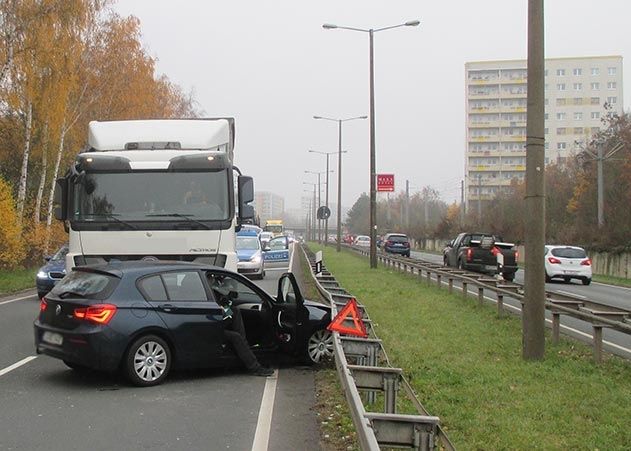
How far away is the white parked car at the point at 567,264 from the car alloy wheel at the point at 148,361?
2312 cm

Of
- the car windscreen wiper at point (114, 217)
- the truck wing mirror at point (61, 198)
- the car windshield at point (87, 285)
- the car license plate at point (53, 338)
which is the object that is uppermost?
the truck wing mirror at point (61, 198)

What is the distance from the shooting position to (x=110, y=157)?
1122 centimetres

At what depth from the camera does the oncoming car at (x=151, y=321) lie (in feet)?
27.0

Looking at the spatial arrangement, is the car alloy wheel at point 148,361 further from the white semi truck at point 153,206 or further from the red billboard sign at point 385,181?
the red billboard sign at point 385,181

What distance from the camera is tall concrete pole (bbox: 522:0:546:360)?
9.65m

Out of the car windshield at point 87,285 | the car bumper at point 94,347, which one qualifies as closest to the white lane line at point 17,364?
the car windshield at point 87,285

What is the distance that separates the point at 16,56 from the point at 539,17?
23126 mm

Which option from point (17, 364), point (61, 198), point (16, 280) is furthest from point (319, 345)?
point (16, 280)

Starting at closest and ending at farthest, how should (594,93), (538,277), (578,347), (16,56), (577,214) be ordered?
(538,277), (578,347), (16,56), (577,214), (594,93)

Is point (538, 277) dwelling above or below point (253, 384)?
above

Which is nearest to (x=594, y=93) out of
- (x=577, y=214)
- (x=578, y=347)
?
(x=577, y=214)

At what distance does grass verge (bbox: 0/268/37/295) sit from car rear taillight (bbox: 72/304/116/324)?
14.7 meters

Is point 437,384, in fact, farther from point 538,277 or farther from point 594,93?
point 594,93

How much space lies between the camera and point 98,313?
8219mm
